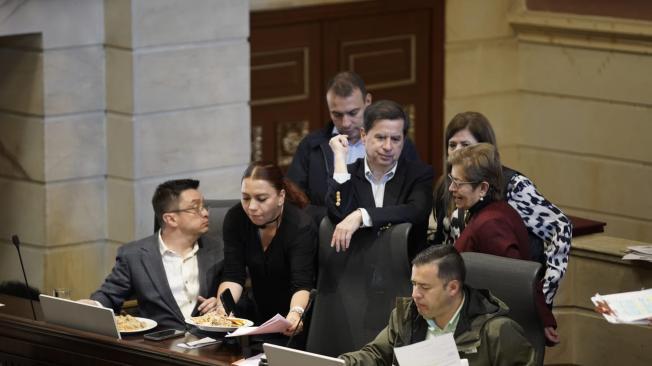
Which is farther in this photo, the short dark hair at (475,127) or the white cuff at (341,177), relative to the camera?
the white cuff at (341,177)

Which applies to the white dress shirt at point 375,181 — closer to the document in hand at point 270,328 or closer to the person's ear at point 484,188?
the person's ear at point 484,188

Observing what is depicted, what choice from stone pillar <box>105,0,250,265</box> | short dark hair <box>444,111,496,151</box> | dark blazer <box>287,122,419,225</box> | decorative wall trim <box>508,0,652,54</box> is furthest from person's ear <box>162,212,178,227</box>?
decorative wall trim <box>508,0,652,54</box>

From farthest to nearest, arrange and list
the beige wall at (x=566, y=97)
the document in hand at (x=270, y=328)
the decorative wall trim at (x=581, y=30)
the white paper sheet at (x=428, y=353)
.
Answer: the beige wall at (x=566, y=97) < the decorative wall trim at (x=581, y=30) < the document in hand at (x=270, y=328) < the white paper sheet at (x=428, y=353)

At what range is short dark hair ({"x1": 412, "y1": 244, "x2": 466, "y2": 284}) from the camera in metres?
5.54

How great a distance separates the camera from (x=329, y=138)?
293 inches

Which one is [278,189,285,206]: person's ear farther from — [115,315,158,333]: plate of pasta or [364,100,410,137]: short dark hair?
[115,315,158,333]: plate of pasta

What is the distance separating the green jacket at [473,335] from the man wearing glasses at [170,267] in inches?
52.1

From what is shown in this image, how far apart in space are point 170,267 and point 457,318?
69.1 inches

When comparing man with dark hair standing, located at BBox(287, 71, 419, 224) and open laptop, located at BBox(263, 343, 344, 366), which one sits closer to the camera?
open laptop, located at BBox(263, 343, 344, 366)

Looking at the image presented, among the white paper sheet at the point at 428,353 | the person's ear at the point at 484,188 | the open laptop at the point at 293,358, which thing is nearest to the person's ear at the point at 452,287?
the white paper sheet at the point at 428,353

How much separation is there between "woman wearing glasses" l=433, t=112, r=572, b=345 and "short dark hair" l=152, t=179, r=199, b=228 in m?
1.18

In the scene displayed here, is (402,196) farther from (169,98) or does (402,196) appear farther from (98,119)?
(98,119)

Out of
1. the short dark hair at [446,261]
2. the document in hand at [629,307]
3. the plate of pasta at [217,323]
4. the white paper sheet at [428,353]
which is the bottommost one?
the plate of pasta at [217,323]

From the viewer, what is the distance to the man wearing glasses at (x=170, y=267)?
684 centimetres
